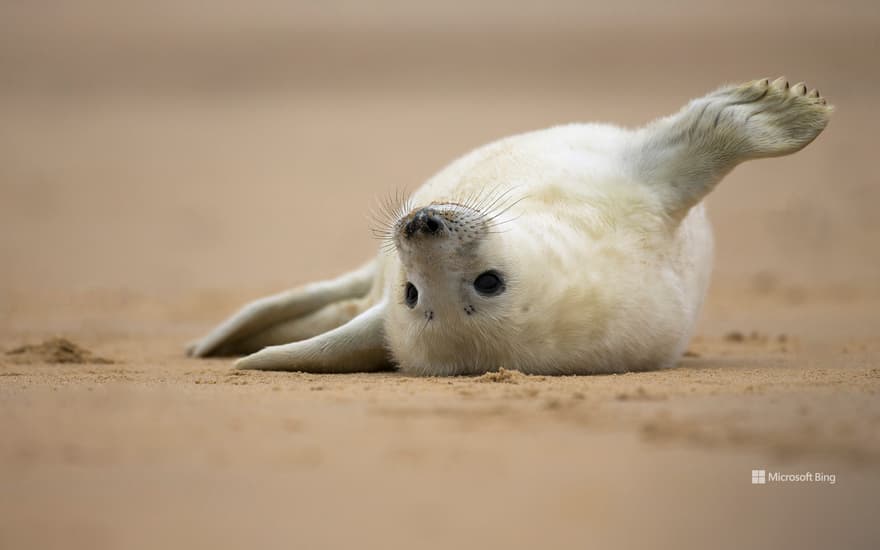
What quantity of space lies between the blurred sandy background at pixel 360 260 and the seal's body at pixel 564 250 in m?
0.30

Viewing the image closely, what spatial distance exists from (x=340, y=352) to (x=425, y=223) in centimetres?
144

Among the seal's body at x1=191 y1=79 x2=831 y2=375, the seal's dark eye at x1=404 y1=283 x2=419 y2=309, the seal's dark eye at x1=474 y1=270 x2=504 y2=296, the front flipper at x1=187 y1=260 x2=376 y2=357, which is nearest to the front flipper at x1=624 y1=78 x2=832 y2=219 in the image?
the seal's body at x1=191 y1=79 x2=831 y2=375

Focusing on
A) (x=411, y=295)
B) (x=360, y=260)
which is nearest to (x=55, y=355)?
(x=411, y=295)

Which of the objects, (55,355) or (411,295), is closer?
(411,295)

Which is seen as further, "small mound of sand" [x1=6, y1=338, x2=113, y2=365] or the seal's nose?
"small mound of sand" [x1=6, y1=338, x2=113, y2=365]

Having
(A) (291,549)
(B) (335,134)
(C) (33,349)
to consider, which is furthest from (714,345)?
(B) (335,134)

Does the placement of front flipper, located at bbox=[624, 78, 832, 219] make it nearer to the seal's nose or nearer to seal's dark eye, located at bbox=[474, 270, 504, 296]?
seal's dark eye, located at bbox=[474, 270, 504, 296]

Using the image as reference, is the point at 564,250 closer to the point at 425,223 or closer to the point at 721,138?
the point at 425,223

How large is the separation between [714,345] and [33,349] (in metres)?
4.66

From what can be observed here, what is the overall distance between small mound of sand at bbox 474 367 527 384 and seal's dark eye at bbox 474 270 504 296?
374 mm

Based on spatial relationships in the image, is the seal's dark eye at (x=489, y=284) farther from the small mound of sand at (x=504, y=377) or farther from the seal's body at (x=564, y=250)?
the small mound of sand at (x=504, y=377)

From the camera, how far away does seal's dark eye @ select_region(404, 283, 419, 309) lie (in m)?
5.25

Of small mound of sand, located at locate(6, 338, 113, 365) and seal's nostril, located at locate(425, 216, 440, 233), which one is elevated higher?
seal's nostril, located at locate(425, 216, 440, 233)

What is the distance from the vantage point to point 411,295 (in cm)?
529
